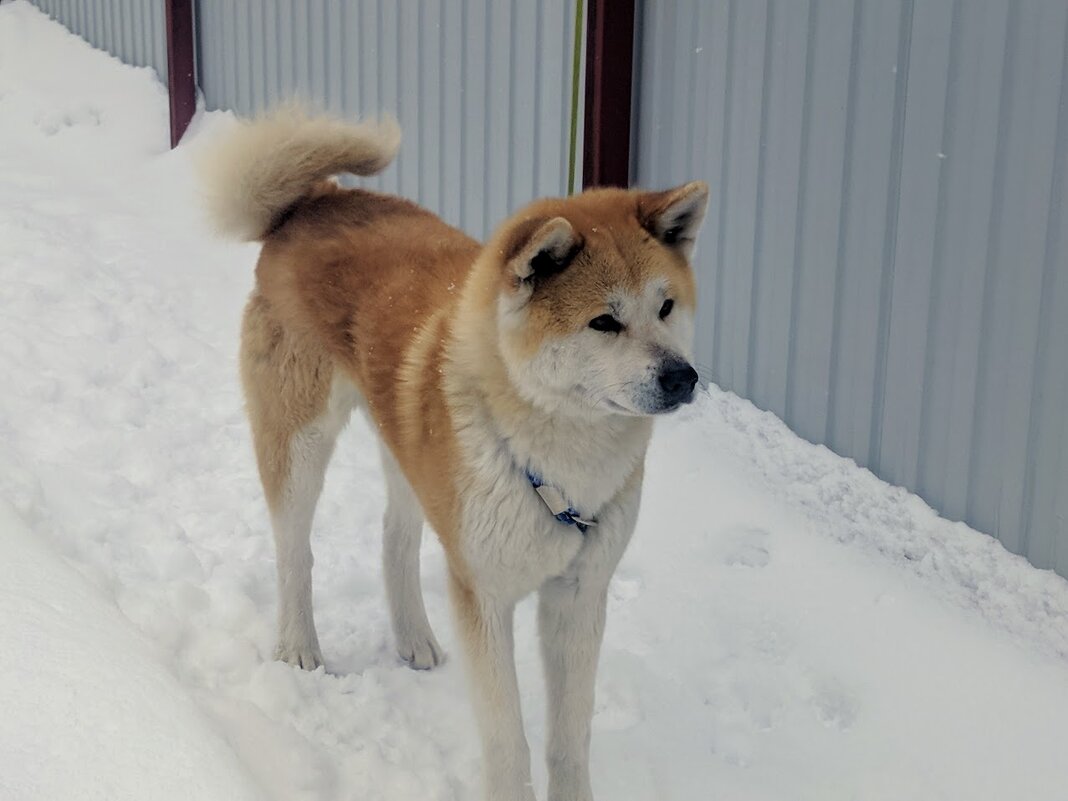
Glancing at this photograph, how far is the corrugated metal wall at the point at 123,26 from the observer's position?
25.1 feet

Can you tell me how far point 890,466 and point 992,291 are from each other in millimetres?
622

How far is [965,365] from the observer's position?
3.12 meters

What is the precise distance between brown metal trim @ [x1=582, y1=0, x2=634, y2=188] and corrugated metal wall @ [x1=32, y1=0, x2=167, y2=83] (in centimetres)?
425

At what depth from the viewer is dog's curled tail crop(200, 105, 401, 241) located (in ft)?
10.0

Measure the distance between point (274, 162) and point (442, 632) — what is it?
4.49 ft

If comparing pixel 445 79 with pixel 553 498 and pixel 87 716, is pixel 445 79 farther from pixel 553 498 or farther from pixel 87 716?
pixel 87 716

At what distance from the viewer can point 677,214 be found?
2.36m

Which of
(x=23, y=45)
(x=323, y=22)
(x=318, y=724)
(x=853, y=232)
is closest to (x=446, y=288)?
(x=318, y=724)

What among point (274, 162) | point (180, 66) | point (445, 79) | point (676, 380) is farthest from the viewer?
point (180, 66)

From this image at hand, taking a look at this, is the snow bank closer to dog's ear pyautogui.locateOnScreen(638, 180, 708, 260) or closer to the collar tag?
the collar tag

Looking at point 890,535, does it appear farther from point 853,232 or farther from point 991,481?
point 853,232

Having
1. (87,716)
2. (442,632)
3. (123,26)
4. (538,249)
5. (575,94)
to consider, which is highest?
(123,26)

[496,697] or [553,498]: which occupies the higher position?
[553,498]

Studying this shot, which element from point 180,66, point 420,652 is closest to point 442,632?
point 420,652
